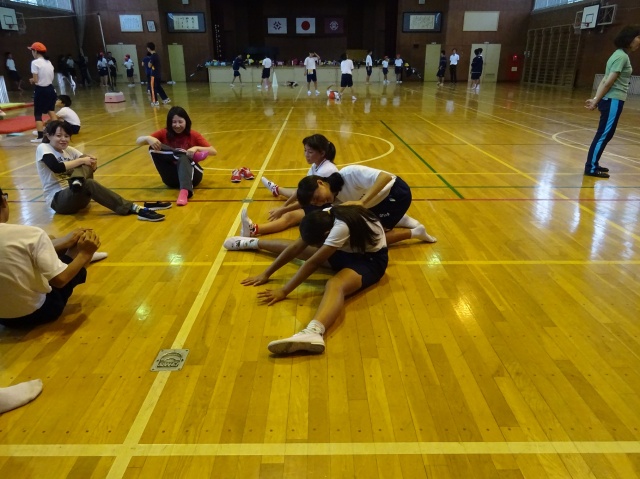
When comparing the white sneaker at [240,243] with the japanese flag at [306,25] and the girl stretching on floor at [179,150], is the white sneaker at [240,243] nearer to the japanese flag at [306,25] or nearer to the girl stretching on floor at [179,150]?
the girl stretching on floor at [179,150]

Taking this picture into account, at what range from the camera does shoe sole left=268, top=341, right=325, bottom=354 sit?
2.48m

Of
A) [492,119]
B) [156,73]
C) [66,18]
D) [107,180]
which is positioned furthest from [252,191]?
[66,18]

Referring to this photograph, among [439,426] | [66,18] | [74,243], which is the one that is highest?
[66,18]

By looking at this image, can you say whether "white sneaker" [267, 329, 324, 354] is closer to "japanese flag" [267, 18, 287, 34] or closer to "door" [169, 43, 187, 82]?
"door" [169, 43, 187, 82]

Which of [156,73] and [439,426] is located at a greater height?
[156,73]

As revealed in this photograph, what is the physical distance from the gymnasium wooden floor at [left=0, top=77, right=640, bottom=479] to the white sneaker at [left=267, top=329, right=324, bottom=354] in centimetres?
7

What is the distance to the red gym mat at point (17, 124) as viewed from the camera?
33.1 ft

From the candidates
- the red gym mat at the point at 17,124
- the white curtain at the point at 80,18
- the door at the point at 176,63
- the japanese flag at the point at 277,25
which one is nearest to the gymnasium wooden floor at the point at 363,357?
the red gym mat at the point at 17,124

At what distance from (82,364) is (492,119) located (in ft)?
36.2

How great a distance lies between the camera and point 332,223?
283 cm

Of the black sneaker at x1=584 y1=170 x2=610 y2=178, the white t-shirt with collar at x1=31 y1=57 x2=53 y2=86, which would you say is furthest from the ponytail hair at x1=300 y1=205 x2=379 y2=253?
the white t-shirt with collar at x1=31 y1=57 x2=53 y2=86

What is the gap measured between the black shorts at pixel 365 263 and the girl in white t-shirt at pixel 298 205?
75 cm

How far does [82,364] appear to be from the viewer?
2.48 m

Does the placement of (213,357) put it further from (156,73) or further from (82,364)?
(156,73)
